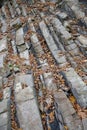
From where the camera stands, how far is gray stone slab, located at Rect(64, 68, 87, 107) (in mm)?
6340

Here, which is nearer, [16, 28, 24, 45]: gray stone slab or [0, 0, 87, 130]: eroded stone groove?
[0, 0, 87, 130]: eroded stone groove

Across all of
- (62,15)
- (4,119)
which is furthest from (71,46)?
(4,119)

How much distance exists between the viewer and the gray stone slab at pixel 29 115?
5.96 m

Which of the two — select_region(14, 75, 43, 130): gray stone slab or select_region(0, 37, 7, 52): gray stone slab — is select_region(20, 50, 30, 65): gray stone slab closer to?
select_region(0, 37, 7, 52): gray stone slab

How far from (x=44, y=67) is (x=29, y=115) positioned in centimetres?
267

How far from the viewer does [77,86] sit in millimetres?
6848

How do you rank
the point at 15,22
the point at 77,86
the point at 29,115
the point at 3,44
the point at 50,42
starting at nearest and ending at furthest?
1. the point at 29,115
2. the point at 77,86
3. the point at 50,42
4. the point at 3,44
5. the point at 15,22

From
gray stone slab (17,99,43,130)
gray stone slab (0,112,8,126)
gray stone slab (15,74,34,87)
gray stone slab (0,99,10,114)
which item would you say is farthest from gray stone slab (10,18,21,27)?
gray stone slab (0,112,8,126)

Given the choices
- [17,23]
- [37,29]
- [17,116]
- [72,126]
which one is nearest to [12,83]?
[17,116]

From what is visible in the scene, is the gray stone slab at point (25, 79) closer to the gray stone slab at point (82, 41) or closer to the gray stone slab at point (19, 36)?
the gray stone slab at point (82, 41)

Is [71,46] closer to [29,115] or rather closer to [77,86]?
[77,86]

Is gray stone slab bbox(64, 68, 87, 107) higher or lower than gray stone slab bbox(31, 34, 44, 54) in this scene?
higher

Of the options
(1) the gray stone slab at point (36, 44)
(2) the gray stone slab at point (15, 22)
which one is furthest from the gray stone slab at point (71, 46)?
(2) the gray stone slab at point (15, 22)

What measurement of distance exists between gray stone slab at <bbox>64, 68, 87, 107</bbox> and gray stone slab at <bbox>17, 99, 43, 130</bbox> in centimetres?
123
